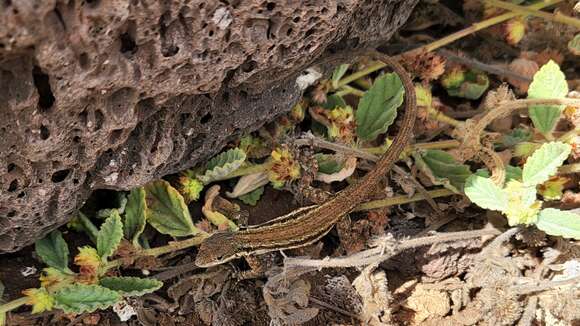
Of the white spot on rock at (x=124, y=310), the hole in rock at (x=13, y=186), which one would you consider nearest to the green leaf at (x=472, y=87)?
the white spot on rock at (x=124, y=310)

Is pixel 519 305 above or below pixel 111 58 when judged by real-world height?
below

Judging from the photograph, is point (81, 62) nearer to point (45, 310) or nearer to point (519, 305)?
point (45, 310)

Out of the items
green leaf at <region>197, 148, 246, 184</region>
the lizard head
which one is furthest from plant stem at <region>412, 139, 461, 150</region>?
the lizard head

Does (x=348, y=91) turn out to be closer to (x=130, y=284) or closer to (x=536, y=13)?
(x=536, y=13)

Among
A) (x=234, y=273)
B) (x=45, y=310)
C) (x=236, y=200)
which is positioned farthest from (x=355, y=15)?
(x=45, y=310)

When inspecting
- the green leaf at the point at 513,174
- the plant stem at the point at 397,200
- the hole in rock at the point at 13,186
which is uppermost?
the hole in rock at the point at 13,186

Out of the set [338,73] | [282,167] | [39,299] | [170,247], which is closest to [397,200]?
[282,167]

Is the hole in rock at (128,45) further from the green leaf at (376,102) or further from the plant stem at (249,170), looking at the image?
the green leaf at (376,102)
